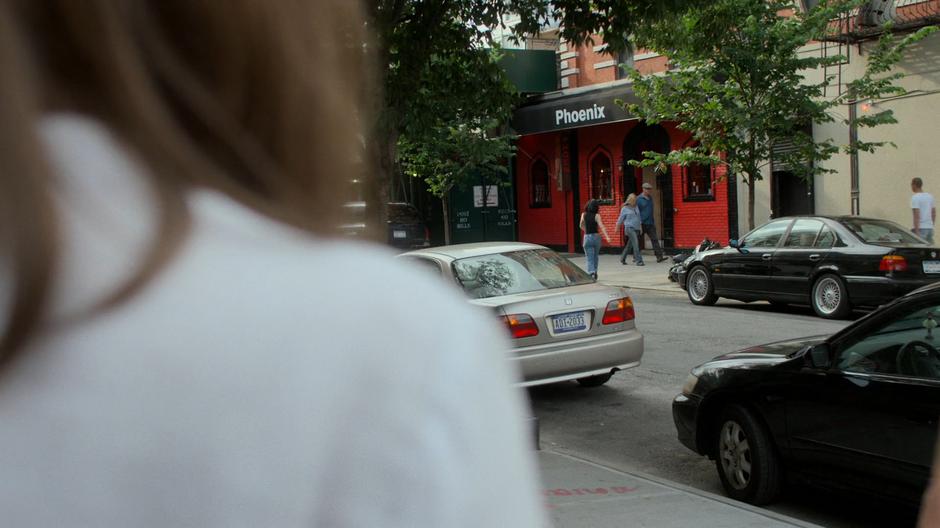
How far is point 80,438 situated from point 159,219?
16cm

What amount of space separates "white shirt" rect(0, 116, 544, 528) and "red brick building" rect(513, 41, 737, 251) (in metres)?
23.9

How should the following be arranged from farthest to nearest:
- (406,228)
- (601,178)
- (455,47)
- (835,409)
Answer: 1. (406,228)
2. (601,178)
3. (455,47)
4. (835,409)

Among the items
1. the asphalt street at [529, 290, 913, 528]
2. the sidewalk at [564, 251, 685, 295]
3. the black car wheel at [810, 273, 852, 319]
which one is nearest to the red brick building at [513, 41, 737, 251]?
the sidewalk at [564, 251, 685, 295]

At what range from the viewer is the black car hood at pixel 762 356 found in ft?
20.9

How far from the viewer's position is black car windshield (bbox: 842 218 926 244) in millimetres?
13617

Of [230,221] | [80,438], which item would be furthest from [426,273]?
[80,438]

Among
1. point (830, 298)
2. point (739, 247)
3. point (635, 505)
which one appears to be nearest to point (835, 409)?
point (635, 505)

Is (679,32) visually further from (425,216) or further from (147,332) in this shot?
(425,216)

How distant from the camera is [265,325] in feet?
2.14

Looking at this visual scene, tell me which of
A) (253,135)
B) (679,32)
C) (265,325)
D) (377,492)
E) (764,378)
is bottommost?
(764,378)

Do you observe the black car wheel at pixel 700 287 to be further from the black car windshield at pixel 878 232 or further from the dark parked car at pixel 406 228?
the dark parked car at pixel 406 228

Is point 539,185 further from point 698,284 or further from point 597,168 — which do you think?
point 698,284

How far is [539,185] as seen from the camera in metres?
32.4

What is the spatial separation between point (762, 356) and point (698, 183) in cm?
1998
